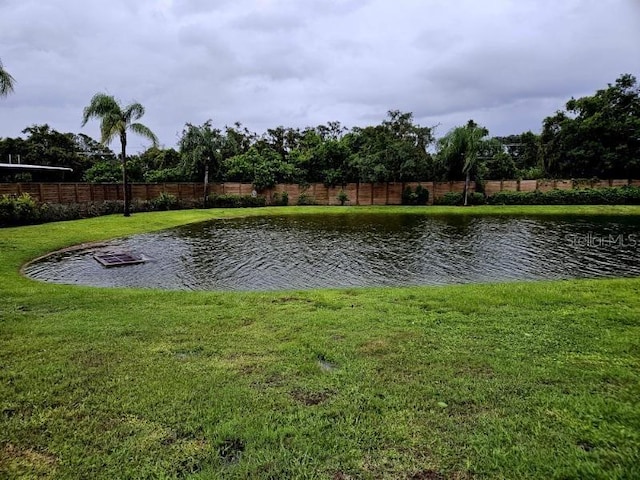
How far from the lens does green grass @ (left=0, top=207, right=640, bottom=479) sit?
8.59ft

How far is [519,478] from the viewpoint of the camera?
8.00 ft

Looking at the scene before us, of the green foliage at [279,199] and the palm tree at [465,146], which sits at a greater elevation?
the palm tree at [465,146]

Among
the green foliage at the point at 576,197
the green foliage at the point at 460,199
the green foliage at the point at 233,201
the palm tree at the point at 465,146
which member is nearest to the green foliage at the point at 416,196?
the green foliage at the point at 460,199

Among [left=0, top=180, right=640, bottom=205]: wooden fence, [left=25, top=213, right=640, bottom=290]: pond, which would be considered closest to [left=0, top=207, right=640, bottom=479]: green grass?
[left=25, top=213, right=640, bottom=290]: pond

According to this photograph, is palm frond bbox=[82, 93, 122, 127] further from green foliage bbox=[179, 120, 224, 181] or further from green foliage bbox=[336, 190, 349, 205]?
green foliage bbox=[336, 190, 349, 205]

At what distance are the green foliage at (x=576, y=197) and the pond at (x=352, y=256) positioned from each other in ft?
37.3

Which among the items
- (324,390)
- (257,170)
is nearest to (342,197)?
(257,170)

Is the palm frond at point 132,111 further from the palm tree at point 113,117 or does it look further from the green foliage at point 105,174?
the green foliage at point 105,174

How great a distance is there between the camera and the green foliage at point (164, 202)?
27.4m

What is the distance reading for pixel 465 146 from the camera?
3180cm

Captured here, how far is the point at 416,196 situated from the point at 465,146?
5.47 metres

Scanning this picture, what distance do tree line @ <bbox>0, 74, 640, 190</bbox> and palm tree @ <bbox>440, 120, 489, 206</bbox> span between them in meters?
0.08

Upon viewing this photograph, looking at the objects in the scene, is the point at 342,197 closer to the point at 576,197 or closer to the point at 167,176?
the point at 167,176

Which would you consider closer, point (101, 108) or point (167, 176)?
point (101, 108)
